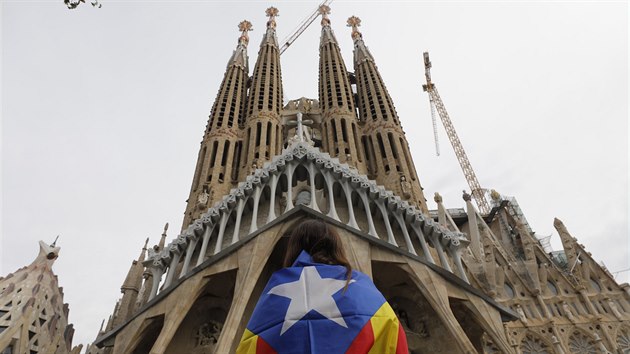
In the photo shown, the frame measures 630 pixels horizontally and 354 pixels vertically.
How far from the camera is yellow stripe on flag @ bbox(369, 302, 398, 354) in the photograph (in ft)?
5.62

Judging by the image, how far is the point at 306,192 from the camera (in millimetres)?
16609

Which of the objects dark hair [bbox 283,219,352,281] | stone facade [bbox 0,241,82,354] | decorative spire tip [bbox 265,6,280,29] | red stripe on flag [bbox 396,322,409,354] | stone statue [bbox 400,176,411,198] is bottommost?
red stripe on flag [bbox 396,322,409,354]

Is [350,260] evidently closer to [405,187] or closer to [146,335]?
[146,335]

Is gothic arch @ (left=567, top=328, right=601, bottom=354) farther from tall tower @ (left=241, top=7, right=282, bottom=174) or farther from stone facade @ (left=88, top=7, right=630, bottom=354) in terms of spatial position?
tall tower @ (left=241, top=7, right=282, bottom=174)

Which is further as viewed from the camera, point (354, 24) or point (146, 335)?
point (354, 24)

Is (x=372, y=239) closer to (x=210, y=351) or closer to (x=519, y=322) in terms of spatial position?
(x=210, y=351)

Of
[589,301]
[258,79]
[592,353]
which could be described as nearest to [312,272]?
[592,353]

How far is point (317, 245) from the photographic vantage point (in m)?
2.11

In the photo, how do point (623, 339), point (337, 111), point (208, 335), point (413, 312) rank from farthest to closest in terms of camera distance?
1. point (337, 111)
2. point (623, 339)
3. point (208, 335)
4. point (413, 312)

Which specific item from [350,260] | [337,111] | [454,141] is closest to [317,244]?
[350,260]

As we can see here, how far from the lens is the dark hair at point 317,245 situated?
6.79 feet

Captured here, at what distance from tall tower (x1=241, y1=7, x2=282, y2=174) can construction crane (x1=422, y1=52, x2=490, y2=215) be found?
104 feet

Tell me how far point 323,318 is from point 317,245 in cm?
44

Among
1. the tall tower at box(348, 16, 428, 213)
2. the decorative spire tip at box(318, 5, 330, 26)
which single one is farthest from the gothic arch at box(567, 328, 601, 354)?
the decorative spire tip at box(318, 5, 330, 26)
